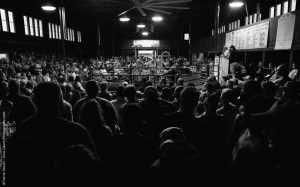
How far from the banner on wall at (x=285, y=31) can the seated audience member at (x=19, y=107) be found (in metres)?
8.91

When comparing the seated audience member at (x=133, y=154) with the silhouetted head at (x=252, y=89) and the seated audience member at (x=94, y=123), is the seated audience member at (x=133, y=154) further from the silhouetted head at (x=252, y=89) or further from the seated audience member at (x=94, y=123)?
the silhouetted head at (x=252, y=89)

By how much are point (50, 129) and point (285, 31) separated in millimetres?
9910

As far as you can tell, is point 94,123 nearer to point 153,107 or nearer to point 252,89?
point 153,107

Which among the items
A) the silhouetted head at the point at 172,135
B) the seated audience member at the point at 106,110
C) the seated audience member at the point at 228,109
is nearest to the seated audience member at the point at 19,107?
the seated audience member at the point at 106,110

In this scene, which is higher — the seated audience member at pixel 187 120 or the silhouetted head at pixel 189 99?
the silhouetted head at pixel 189 99

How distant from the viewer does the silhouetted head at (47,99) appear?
1.96m

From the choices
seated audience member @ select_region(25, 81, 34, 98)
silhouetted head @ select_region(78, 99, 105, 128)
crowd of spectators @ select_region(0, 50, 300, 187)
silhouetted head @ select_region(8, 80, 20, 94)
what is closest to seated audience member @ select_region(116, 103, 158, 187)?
crowd of spectators @ select_region(0, 50, 300, 187)

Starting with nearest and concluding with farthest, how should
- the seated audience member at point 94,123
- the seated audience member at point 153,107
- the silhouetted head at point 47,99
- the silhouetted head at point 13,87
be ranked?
1. the silhouetted head at point 47,99
2. the seated audience member at point 94,123
3. the seated audience member at point 153,107
4. the silhouetted head at point 13,87

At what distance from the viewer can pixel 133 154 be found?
6.53 ft

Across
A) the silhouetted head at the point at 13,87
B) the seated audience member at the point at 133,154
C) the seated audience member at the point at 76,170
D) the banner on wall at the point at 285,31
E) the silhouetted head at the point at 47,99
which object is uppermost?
the banner on wall at the point at 285,31

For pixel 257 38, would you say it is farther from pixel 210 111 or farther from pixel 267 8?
pixel 210 111

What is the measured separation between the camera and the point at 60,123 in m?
1.94

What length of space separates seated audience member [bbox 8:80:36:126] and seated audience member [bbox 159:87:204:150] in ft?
8.95

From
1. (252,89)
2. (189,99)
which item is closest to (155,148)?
(189,99)
